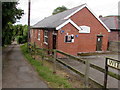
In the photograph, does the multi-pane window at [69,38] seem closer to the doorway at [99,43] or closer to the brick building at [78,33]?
the brick building at [78,33]

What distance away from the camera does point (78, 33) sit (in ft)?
46.0

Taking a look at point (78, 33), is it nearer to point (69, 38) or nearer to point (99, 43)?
point (69, 38)

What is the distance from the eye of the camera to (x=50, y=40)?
15.1 meters

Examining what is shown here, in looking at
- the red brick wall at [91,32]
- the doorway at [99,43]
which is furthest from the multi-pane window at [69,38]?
the doorway at [99,43]

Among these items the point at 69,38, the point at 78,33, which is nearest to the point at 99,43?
the point at 78,33

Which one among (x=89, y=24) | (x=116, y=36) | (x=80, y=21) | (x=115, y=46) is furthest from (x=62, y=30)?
(x=116, y=36)

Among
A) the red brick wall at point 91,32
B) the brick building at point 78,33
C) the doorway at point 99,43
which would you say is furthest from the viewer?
the doorway at point 99,43

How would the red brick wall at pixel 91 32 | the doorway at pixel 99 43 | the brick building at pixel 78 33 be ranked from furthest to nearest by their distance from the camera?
the doorway at pixel 99 43
the red brick wall at pixel 91 32
the brick building at pixel 78 33

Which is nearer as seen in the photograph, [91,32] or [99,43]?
[91,32]

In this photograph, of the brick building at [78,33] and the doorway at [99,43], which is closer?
the brick building at [78,33]

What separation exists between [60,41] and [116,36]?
14360 millimetres

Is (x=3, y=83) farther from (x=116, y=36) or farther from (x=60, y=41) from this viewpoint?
(x=116, y=36)

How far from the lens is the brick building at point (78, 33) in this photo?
13.3m

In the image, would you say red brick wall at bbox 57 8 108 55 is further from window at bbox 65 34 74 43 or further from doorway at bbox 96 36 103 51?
window at bbox 65 34 74 43
